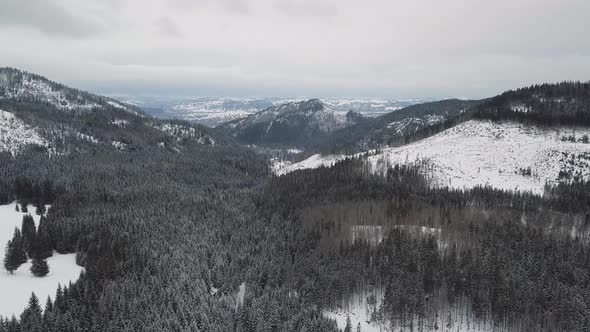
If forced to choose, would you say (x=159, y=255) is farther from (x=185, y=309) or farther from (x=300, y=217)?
(x=300, y=217)

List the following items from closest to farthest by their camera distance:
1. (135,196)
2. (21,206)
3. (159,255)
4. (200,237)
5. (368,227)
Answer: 1. (159,255)
2. (200,237)
3. (368,227)
4. (21,206)
5. (135,196)

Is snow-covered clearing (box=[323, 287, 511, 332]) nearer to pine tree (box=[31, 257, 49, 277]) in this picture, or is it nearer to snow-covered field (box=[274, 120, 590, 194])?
pine tree (box=[31, 257, 49, 277])

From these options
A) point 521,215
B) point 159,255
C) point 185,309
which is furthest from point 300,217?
point 521,215

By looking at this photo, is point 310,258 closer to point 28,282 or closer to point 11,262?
point 28,282

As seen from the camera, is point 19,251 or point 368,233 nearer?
point 19,251

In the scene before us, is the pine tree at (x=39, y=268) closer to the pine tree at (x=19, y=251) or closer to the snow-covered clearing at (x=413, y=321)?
the pine tree at (x=19, y=251)

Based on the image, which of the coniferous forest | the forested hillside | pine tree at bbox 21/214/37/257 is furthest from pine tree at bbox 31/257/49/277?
pine tree at bbox 21/214/37/257

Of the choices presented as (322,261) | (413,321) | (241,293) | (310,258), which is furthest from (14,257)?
(413,321)
